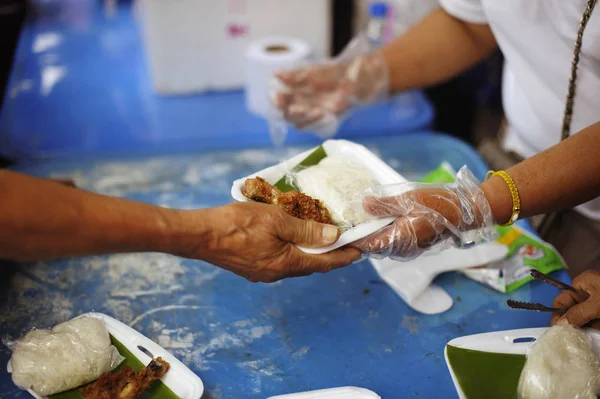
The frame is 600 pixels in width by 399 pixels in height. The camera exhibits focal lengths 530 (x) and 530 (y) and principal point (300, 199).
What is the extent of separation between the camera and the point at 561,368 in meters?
1.12

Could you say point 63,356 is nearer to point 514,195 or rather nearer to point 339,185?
point 339,185

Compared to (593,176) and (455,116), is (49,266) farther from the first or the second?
(455,116)

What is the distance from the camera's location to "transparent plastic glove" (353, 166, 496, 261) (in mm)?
1233

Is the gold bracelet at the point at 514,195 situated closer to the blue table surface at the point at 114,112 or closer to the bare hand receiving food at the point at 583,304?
the bare hand receiving food at the point at 583,304

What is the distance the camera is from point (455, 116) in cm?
320

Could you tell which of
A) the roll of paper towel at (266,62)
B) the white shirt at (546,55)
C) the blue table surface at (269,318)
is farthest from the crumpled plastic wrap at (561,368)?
the roll of paper towel at (266,62)

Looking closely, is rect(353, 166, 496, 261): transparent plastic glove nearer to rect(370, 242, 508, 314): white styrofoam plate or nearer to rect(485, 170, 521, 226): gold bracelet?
rect(485, 170, 521, 226): gold bracelet

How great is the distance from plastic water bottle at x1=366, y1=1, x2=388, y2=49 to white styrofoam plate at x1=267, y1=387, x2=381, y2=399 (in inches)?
71.2

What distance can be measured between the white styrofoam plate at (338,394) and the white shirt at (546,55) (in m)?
0.97

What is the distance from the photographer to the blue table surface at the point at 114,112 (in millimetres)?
2115

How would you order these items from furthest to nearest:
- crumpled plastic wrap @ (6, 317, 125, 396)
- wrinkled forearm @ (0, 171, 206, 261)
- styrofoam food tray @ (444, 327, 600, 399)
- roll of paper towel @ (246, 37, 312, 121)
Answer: roll of paper towel @ (246, 37, 312, 121) → styrofoam food tray @ (444, 327, 600, 399) → crumpled plastic wrap @ (6, 317, 125, 396) → wrinkled forearm @ (0, 171, 206, 261)

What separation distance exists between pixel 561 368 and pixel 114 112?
2016mm

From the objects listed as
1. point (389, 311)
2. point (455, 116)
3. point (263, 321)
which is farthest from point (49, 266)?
point (455, 116)

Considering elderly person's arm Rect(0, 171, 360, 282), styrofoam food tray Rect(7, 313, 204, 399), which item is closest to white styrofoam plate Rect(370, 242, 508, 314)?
elderly person's arm Rect(0, 171, 360, 282)
